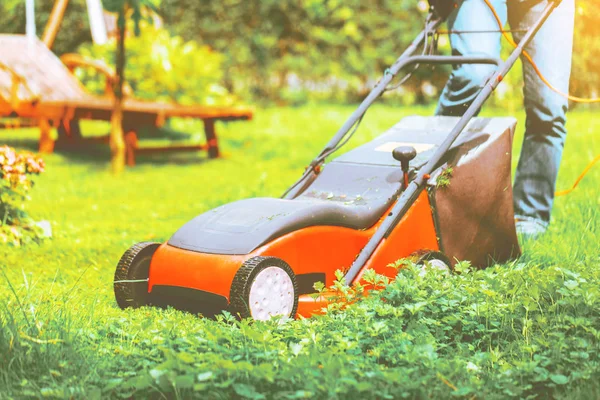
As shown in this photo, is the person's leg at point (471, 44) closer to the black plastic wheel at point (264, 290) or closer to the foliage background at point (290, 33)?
the black plastic wheel at point (264, 290)

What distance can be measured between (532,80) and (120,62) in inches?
134

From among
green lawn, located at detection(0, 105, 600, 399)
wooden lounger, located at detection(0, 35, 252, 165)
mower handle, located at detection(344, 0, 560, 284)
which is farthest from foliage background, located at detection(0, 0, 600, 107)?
mower handle, located at detection(344, 0, 560, 284)

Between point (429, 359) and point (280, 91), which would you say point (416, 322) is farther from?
point (280, 91)

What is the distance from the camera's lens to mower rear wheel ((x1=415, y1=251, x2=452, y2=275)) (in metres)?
2.91

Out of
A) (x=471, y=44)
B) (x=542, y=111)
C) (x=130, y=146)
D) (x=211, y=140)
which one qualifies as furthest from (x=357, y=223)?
(x=211, y=140)

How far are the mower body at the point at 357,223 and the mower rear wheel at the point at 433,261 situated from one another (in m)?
0.09

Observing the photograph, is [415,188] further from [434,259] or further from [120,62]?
[120,62]

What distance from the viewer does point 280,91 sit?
11227 mm

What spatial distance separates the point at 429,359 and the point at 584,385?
0.39 meters

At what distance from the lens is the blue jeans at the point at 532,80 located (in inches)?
142

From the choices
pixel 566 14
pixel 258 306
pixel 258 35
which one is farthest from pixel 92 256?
pixel 258 35

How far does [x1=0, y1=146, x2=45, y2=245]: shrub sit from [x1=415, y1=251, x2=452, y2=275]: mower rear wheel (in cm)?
194

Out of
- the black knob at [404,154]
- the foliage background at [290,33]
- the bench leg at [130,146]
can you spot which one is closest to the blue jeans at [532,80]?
the black knob at [404,154]

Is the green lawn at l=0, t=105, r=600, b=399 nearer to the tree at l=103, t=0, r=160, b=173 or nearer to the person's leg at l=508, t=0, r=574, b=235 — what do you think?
the person's leg at l=508, t=0, r=574, b=235
